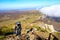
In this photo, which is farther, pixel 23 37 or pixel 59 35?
pixel 23 37

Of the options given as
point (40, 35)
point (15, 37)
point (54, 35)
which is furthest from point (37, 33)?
point (15, 37)

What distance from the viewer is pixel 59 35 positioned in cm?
3753

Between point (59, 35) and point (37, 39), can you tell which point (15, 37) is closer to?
point (37, 39)

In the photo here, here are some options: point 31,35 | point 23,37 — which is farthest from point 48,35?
point 23,37

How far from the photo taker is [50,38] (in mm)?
36281

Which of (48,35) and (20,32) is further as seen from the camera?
(20,32)

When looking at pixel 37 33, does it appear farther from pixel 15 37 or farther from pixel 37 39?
pixel 15 37

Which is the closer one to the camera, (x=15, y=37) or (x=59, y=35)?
(x=59, y=35)

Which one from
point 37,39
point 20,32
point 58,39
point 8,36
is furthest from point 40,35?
point 8,36

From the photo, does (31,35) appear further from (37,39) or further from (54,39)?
(54,39)

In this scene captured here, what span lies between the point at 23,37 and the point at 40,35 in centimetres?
535

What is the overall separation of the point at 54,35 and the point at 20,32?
974 centimetres

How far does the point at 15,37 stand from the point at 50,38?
31.8ft

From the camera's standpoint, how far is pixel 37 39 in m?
36.0
